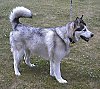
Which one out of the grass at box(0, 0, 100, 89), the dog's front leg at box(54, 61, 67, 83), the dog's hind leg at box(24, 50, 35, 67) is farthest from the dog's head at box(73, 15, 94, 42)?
the dog's hind leg at box(24, 50, 35, 67)

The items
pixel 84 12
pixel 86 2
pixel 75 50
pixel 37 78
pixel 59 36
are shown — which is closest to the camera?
pixel 59 36

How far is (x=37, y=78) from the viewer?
605 centimetres

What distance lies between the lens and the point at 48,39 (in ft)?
18.7

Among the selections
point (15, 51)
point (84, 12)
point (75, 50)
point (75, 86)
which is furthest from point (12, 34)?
point (84, 12)

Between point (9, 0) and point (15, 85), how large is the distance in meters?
9.95

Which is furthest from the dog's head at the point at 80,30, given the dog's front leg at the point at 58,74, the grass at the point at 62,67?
the grass at the point at 62,67

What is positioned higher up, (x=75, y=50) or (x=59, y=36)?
(x=59, y=36)

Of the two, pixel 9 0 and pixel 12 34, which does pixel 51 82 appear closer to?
pixel 12 34

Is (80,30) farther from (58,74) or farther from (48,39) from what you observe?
(58,74)

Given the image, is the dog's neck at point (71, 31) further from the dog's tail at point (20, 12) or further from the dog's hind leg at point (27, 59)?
the dog's hind leg at point (27, 59)

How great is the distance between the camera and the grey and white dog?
18.2 ft

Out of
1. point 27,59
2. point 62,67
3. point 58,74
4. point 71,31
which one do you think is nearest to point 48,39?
point 71,31

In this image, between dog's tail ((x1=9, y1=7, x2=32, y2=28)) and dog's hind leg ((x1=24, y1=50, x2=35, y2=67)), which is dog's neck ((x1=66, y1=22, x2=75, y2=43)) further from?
dog's hind leg ((x1=24, y1=50, x2=35, y2=67))

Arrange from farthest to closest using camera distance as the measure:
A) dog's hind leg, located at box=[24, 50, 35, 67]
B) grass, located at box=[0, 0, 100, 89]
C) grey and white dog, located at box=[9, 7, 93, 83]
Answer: dog's hind leg, located at box=[24, 50, 35, 67] < grass, located at box=[0, 0, 100, 89] < grey and white dog, located at box=[9, 7, 93, 83]
